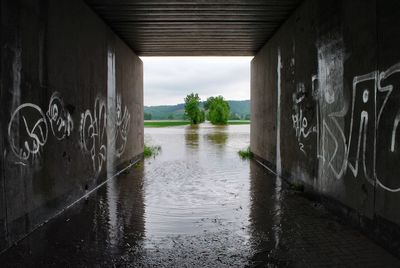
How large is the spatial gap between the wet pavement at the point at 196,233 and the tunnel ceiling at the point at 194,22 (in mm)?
4631

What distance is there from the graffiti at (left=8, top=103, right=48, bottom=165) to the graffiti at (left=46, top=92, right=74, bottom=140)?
0.31 meters

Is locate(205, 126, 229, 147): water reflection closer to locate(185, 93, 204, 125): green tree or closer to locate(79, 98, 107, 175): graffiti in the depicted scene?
locate(79, 98, 107, 175): graffiti

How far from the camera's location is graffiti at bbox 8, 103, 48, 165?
202 inches

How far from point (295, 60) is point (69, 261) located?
7.37 m

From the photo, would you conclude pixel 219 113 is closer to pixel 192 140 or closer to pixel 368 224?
pixel 192 140

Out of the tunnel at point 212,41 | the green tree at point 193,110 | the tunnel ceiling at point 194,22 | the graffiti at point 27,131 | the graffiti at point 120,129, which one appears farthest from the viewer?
the green tree at point 193,110

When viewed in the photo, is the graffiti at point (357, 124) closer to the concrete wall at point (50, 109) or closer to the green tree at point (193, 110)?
the concrete wall at point (50, 109)

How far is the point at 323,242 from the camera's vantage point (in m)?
5.10

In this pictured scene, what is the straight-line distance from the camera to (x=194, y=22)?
10.2 m

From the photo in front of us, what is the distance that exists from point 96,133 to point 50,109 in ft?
9.51

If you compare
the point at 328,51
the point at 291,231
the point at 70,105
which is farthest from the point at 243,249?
the point at 70,105

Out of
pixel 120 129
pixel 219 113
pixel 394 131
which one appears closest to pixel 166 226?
pixel 394 131

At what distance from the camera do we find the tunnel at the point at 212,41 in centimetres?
491

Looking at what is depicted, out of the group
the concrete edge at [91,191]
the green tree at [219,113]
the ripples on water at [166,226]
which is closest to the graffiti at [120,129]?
the concrete edge at [91,191]
